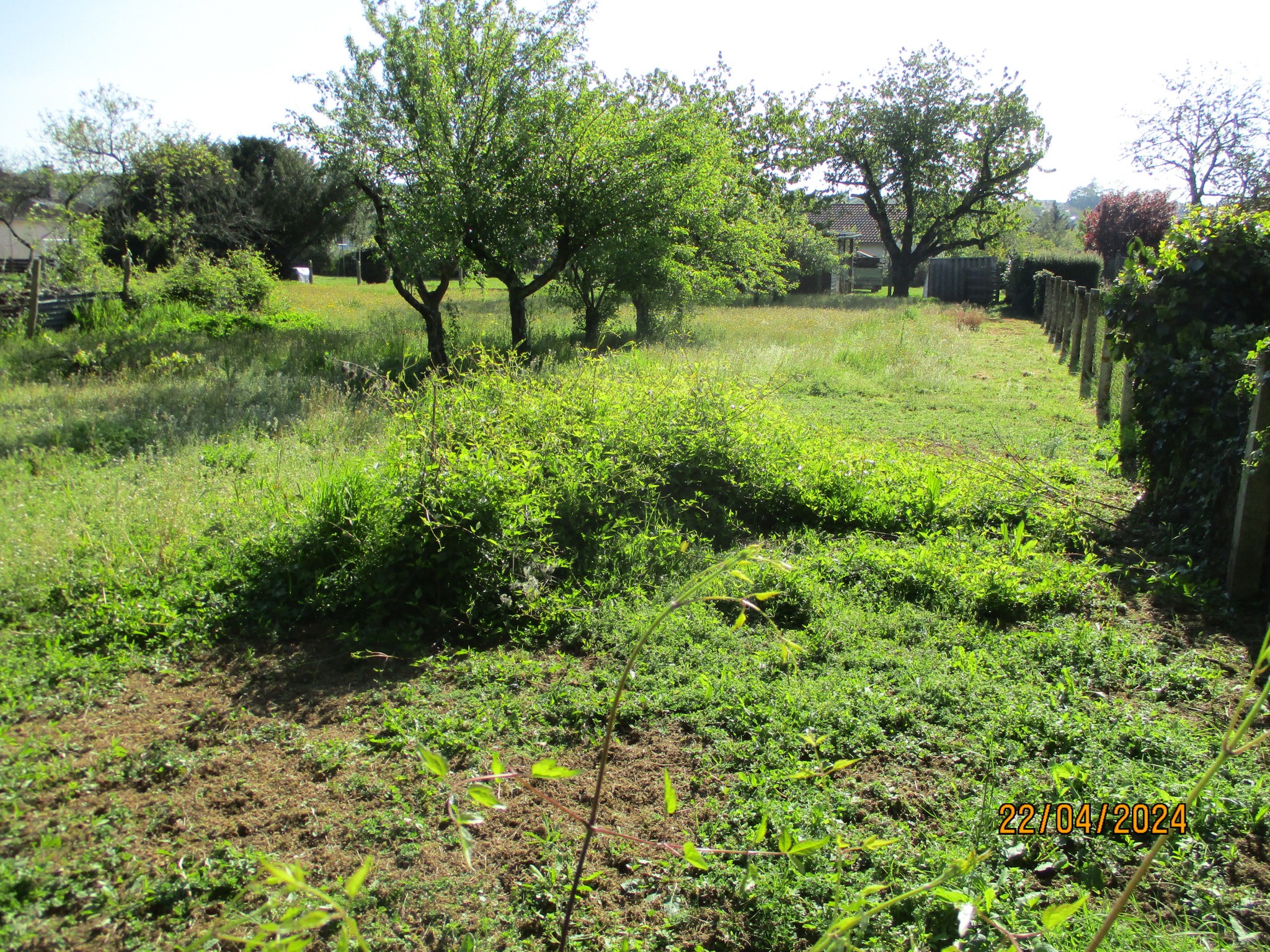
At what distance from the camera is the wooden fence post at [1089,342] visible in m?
11.5

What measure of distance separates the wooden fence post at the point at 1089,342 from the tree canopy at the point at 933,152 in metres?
25.9

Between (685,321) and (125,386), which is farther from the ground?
(685,321)

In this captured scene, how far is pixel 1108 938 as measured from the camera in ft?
7.50

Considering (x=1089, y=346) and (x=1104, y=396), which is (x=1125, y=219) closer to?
(x=1089, y=346)

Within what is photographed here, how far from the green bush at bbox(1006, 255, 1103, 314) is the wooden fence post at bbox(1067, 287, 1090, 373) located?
15498 millimetres

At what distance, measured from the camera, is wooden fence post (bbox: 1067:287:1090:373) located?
44.3ft

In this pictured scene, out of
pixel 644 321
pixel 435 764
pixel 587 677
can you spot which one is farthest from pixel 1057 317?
pixel 435 764

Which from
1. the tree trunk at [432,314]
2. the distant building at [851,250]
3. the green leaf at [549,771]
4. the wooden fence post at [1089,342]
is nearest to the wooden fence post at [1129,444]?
the wooden fence post at [1089,342]

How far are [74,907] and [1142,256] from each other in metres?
7.79

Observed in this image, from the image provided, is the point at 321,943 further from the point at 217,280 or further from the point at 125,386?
the point at 217,280

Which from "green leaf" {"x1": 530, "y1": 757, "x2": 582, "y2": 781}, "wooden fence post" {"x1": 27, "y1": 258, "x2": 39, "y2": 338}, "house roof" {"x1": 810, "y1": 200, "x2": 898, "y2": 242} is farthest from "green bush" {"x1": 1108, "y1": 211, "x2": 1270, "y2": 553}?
"house roof" {"x1": 810, "y1": 200, "x2": 898, "y2": 242}

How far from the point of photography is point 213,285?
19.3 m

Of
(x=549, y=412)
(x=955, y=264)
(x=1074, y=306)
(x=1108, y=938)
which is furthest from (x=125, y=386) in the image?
(x=955, y=264)

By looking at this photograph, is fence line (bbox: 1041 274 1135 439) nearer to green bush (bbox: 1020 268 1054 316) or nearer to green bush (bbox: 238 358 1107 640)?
green bush (bbox: 238 358 1107 640)
